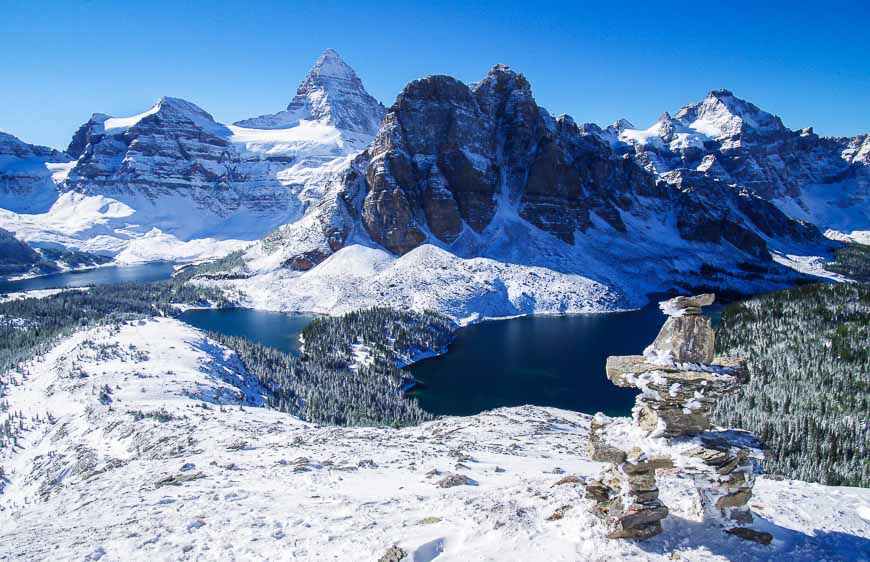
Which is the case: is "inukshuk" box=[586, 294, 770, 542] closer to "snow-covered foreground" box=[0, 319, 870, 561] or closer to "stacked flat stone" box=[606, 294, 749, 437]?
"stacked flat stone" box=[606, 294, 749, 437]

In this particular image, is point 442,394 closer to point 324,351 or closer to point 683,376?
point 324,351

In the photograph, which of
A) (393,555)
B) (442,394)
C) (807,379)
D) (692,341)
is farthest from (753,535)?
(807,379)

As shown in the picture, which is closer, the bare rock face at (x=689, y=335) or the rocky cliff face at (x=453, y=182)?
the bare rock face at (x=689, y=335)

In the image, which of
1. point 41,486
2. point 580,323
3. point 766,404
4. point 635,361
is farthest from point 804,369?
point 41,486

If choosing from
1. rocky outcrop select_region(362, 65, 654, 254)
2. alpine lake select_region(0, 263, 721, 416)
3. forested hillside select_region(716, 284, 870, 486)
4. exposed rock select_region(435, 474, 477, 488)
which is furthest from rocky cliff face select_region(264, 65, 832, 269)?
exposed rock select_region(435, 474, 477, 488)

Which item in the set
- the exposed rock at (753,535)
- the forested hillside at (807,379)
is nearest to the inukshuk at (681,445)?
the exposed rock at (753,535)

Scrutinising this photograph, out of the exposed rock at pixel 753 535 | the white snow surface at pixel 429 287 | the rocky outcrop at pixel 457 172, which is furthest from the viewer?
the rocky outcrop at pixel 457 172

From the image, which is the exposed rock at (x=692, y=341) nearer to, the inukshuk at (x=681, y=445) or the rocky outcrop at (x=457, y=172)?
the inukshuk at (x=681, y=445)

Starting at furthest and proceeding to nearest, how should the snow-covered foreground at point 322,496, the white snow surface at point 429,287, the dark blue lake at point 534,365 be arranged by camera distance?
the white snow surface at point 429,287
the dark blue lake at point 534,365
the snow-covered foreground at point 322,496
